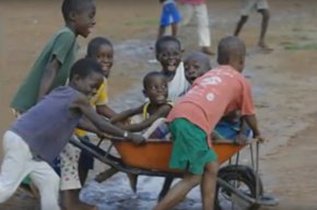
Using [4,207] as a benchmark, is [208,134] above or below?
above

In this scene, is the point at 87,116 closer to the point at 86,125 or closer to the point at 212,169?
the point at 86,125

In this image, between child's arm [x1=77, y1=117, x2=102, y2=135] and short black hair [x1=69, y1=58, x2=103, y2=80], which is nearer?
short black hair [x1=69, y1=58, x2=103, y2=80]

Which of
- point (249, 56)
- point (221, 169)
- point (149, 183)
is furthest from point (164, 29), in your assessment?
point (221, 169)

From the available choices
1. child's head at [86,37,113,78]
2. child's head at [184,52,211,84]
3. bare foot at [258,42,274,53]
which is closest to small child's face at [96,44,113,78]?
child's head at [86,37,113,78]

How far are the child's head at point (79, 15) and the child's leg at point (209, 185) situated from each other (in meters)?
1.22

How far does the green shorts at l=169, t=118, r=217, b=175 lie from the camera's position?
22.8 feet

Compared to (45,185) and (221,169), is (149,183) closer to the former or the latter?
(221,169)

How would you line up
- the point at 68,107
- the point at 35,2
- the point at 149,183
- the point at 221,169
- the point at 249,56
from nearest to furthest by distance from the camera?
the point at 68,107
the point at 221,169
the point at 149,183
the point at 249,56
the point at 35,2

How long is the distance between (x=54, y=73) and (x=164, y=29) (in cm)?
681

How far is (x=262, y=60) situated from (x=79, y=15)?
6417 mm

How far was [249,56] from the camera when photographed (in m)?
13.8

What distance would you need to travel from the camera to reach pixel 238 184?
7484mm

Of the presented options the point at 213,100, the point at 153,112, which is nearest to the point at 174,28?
the point at 153,112

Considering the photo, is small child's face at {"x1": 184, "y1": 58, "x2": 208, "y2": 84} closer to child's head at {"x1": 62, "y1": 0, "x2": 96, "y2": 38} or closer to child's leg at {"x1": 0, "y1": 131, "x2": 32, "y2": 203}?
child's head at {"x1": 62, "y1": 0, "x2": 96, "y2": 38}
